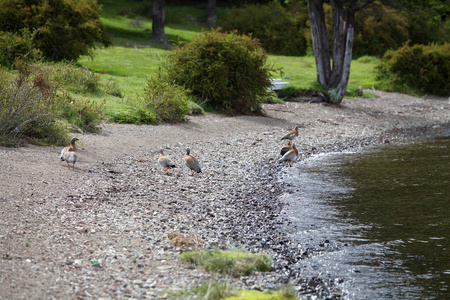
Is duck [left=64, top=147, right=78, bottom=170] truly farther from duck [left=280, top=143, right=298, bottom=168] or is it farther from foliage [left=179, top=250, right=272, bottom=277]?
duck [left=280, top=143, right=298, bottom=168]

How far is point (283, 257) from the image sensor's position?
716 cm

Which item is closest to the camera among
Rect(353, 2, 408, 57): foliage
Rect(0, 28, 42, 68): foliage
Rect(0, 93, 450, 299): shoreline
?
Rect(0, 93, 450, 299): shoreline

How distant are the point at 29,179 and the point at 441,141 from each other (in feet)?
43.5

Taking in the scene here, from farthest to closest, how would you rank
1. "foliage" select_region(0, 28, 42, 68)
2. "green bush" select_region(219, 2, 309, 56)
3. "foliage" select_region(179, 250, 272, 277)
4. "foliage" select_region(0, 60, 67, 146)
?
"green bush" select_region(219, 2, 309, 56) → "foliage" select_region(0, 28, 42, 68) → "foliage" select_region(0, 60, 67, 146) → "foliage" select_region(179, 250, 272, 277)

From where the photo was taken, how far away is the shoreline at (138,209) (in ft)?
19.5

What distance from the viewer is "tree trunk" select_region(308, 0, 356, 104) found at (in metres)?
21.5

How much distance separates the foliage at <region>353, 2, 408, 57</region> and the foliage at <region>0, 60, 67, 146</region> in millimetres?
26854

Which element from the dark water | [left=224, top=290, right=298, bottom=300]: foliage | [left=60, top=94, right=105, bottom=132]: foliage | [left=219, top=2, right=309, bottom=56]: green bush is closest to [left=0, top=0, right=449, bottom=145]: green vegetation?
[left=60, top=94, right=105, bottom=132]: foliage

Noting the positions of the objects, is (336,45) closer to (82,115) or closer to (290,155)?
(290,155)

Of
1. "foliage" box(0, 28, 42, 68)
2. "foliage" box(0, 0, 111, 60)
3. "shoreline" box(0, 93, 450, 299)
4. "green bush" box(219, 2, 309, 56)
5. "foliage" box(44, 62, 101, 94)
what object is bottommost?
"shoreline" box(0, 93, 450, 299)

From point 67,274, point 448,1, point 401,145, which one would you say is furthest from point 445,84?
point 67,274

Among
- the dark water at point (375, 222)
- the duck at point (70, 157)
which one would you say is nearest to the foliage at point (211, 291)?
the dark water at point (375, 222)

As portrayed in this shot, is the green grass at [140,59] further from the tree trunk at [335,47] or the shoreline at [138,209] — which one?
the shoreline at [138,209]

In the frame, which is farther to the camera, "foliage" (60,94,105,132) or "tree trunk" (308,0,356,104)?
"tree trunk" (308,0,356,104)
